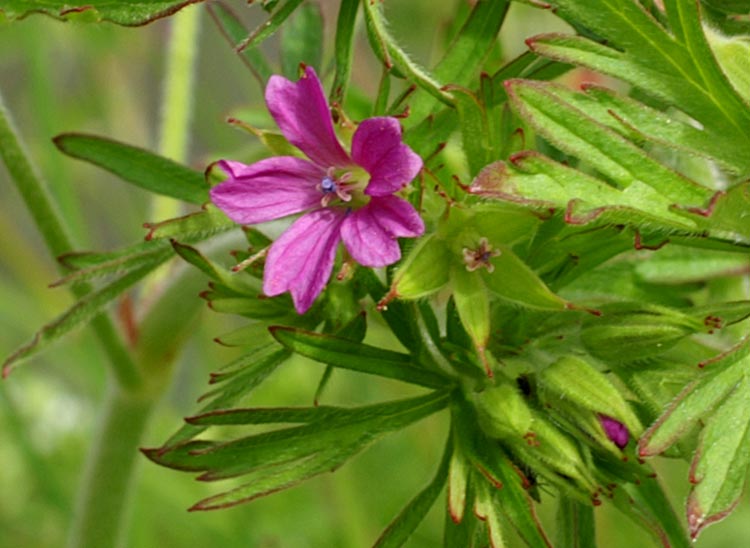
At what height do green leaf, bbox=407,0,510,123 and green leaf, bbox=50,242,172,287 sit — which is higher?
green leaf, bbox=50,242,172,287

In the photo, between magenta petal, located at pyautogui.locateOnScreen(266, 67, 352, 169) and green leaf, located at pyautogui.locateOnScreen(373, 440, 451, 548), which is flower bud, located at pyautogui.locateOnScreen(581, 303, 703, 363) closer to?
green leaf, located at pyautogui.locateOnScreen(373, 440, 451, 548)

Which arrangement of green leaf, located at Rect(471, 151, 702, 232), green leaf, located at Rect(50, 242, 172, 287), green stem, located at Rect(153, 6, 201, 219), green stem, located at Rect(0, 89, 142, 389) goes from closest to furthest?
1. green leaf, located at Rect(471, 151, 702, 232)
2. green leaf, located at Rect(50, 242, 172, 287)
3. green stem, located at Rect(0, 89, 142, 389)
4. green stem, located at Rect(153, 6, 201, 219)

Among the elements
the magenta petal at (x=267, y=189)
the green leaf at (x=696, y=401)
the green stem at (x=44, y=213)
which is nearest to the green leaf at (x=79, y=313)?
the green stem at (x=44, y=213)

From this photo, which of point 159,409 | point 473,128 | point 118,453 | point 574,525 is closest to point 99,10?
point 473,128

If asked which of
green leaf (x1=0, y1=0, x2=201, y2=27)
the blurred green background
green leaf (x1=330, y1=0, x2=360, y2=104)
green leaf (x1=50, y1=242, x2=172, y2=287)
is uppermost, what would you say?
green leaf (x1=0, y1=0, x2=201, y2=27)

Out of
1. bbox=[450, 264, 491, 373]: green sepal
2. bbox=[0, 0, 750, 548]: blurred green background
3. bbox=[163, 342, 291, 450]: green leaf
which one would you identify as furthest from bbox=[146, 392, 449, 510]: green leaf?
bbox=[0, 0, 750, 548]: blurred green background

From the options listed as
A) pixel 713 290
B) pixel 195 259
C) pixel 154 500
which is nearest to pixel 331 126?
pixel 195 259

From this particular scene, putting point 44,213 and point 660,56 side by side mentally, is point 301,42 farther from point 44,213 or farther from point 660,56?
point 660,56
